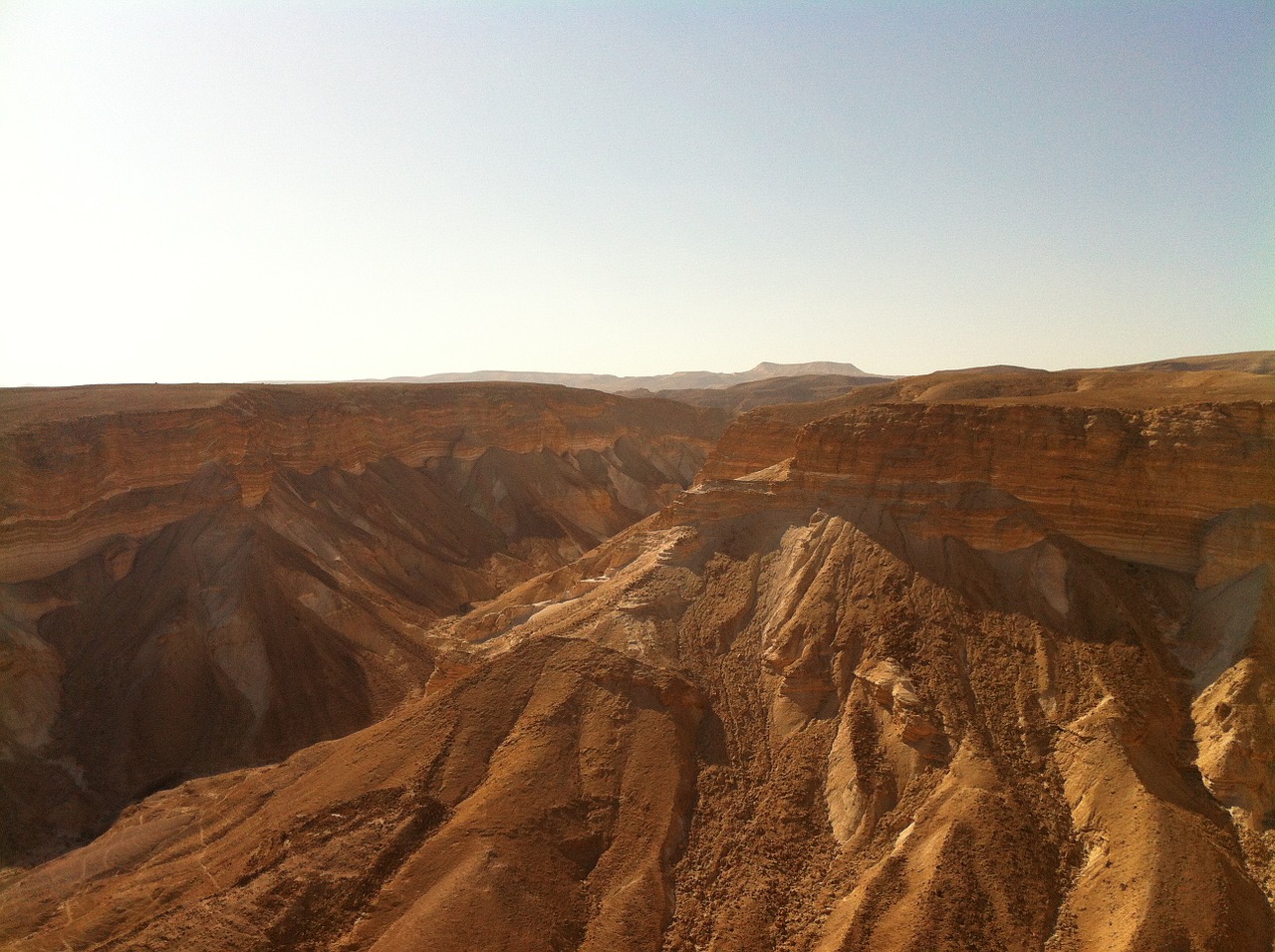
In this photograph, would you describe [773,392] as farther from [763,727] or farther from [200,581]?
[763,727]

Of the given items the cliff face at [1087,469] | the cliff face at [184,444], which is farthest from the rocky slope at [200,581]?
the cliff face at [1087,469]

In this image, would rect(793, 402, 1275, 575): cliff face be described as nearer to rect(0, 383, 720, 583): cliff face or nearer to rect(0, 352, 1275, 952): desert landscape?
rect(0, 352, 1275, 952): desert landscape

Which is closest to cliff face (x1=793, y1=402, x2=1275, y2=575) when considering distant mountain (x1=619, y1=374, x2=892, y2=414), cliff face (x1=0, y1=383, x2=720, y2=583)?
cliff face (x1=0, y1=383, x2=720, y2=583)

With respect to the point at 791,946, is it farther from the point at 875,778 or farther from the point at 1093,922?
the point at 1093,922

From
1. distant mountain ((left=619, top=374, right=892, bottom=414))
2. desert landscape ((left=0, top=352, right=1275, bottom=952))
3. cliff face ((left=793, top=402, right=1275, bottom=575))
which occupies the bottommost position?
desert landscape ((left=0, top=352, right=1275, bottom=952))

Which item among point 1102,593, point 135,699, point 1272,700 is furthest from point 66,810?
point 1272,700

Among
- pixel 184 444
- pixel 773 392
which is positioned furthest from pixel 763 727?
pixel 773 392
